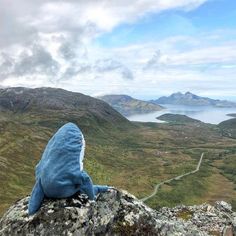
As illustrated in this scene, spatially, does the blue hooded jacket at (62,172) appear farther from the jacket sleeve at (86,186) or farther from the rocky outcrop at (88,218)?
the rocky outcrop at (88,218)

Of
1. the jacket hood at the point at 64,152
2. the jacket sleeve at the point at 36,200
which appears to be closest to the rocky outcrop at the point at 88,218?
the jacket sleeve at the point at 36,200

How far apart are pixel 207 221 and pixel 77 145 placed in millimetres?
31807

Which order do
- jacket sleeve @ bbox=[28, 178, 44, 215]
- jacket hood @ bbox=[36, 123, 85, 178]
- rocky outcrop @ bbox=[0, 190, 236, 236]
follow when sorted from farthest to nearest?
jacket hood @ bbox=[36, 123, 85, 178] → jacket sleeve @ bbox=[28, 178, 44, 215] → rocky outcrop @ bbox=[0, 190, 236, 236]

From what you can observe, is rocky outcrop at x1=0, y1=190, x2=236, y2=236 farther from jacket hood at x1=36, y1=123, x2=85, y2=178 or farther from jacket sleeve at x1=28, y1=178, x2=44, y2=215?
jacket hood at x1=36, y1=123, x2=85, y2=178

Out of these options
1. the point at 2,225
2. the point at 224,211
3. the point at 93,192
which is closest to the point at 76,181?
the point at 93,192

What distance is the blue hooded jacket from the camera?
14617 mm

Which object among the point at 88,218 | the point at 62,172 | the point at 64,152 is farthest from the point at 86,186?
the point at 64,152

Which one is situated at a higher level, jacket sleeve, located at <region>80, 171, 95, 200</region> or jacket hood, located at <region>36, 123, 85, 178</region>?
jacket hood, located at <region>36, 123, 85, 178</region>

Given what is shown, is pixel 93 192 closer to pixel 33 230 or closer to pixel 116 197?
pixel 116 197

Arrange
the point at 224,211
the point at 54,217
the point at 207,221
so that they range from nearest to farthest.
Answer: the point at 54,217 → the point at 207,221 → the point at 224,211

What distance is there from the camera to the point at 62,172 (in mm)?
14750

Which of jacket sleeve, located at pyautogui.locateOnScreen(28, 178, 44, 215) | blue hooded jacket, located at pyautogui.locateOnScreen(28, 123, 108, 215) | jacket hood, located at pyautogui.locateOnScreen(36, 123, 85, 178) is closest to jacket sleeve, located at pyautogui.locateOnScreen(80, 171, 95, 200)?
blue hooded jacket, located at pyautogui.locateOnScreen(28, 123, 108, 215)

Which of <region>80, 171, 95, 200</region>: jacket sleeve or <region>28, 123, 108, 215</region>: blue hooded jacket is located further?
<region>80, 171, 95, 200</region>: jacket sleeve

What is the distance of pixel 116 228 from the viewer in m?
15.3
